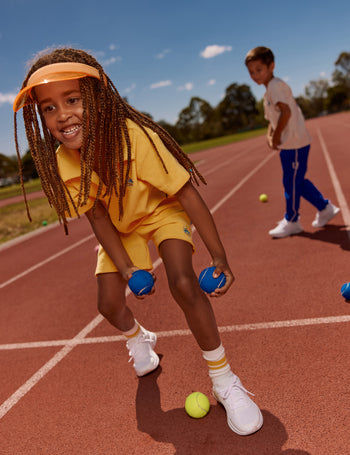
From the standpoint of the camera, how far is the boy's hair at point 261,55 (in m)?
4.56

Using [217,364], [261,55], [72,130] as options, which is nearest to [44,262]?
[261,55]

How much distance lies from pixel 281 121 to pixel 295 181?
0.82 meters

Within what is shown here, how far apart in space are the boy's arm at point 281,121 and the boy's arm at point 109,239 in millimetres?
3035

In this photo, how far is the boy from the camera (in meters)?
4.67

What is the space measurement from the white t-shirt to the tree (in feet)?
296

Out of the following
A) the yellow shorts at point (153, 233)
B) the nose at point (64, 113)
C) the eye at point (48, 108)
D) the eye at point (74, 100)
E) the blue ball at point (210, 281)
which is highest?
the eye at point (74, 100)

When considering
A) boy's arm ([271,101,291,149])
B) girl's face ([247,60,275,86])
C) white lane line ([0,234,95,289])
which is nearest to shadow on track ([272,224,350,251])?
boy's arm ([271,101,291,149])

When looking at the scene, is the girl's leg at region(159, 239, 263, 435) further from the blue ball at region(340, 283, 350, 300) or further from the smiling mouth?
the blue ball at region(340, 283, 350, 300)

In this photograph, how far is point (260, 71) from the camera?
4.66 metres

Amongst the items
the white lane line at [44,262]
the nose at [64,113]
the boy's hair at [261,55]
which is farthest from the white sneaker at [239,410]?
the white lane line at [44,262]

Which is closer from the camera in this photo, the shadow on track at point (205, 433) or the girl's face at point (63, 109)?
the shadow on track at point (205, 433)

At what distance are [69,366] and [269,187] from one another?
25.2 ft

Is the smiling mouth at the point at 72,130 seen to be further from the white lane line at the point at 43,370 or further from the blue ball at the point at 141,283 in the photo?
the white lane line at the point at 43,370

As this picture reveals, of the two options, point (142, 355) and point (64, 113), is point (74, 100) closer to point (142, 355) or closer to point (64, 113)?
point (64, 113)
